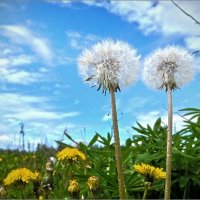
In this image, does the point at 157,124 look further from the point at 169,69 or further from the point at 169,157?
the point at 169,157

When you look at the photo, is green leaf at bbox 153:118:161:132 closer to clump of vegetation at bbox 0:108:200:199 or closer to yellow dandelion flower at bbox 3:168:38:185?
clump of vegetation at bbox 0:108:200:199

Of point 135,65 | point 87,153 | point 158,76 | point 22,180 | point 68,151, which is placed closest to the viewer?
point 135,65

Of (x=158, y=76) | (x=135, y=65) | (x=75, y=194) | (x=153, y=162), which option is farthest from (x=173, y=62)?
(x=153, y=162)

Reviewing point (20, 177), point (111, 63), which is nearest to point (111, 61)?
point (111, 63)

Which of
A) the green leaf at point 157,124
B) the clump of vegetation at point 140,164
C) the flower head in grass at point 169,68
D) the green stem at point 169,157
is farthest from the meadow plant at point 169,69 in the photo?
the green leaf at point 157,124

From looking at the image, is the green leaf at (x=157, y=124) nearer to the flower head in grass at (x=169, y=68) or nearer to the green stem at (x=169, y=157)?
the flower head in grass at (x=169, y=68)

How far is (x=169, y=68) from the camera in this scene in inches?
105

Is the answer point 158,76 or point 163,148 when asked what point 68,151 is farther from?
point 158,76

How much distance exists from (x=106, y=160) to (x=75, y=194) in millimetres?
1218

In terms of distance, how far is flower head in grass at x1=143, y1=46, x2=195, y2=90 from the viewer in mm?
2611

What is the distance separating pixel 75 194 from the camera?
266 centimetres

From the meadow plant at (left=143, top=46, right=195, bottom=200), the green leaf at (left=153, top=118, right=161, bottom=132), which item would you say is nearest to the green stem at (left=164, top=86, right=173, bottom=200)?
the meadow plant at (left=143, top=46, right=195, bottom=200)

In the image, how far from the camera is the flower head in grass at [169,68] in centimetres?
261

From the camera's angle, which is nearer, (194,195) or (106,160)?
(194,195)
